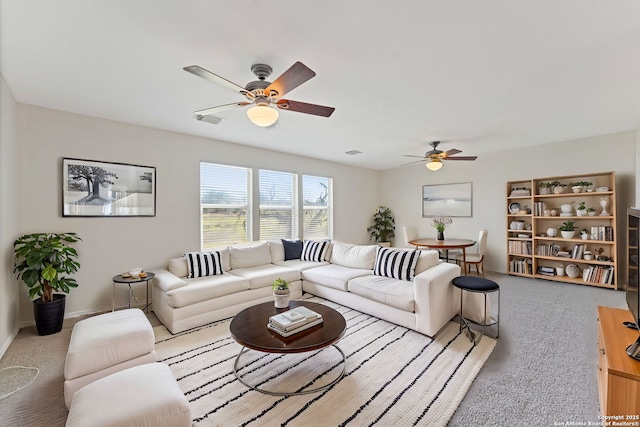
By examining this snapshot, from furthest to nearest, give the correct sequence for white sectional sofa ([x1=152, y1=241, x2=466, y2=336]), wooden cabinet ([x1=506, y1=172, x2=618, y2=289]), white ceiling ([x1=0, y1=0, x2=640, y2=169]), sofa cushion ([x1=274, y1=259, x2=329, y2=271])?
wooden cabinet ([x1=506, y1=172, x2=618, y2=289]) < sofa cushion ([x1=274, y1=259, x2=329, y2=271]) < white sectional sofa ([x1=152, y1=241, x2=466, y2=336]) < white ceiling ([x1=0, y1=0, x2=640, y2=169])

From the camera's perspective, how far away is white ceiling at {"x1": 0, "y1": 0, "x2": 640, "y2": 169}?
1.66m

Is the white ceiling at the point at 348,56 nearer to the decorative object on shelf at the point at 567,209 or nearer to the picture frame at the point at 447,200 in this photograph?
the decorative object on shelf at the point at 567,209

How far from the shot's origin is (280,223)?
17.7 ft

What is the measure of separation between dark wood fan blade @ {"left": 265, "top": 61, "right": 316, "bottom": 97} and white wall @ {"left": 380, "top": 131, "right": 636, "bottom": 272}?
4820 millimetres

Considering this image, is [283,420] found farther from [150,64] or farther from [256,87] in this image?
[150,64]

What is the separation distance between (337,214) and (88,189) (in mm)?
4659

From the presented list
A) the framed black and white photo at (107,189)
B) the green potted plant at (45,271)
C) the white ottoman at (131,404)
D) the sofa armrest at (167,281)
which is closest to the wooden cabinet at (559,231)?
the sofa armrest at (167,281)

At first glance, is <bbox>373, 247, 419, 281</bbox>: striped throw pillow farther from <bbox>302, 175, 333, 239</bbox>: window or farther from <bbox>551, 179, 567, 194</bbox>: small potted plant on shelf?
<bbox>551, 179, 567, 194</bbox>: small potted plant on shelf

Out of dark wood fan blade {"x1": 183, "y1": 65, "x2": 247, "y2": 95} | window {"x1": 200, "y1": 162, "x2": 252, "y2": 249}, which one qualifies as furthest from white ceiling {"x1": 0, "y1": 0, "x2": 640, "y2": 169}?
window {"x1": 200, "y1": 162, "x2": 252, "y2": 249}

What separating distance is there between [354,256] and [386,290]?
3.63 ft

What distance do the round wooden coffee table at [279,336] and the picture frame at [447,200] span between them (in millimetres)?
4829

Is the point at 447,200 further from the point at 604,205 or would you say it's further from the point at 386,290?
the point at 386,290

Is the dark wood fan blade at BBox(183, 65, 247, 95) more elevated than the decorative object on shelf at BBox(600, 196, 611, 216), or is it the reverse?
the dark wood fan blade at BBox(183, 65, 247, 95)

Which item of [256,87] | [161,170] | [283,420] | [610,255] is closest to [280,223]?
[161,170]
